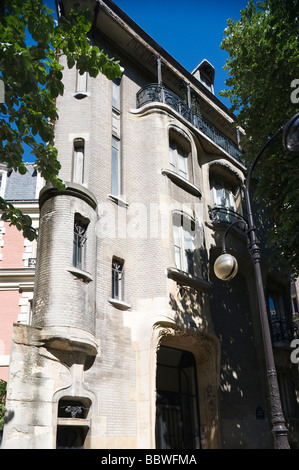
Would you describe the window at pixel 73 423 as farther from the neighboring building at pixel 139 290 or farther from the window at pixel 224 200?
the window at pixel 224 200

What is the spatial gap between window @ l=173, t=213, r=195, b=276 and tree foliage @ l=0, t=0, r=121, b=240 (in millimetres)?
6601

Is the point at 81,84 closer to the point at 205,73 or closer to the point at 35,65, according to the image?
the point at 35,65

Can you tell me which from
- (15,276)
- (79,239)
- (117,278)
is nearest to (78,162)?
(79,239)

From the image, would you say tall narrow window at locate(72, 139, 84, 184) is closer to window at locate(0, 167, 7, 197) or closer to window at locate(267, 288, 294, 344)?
window at locate(267, 288, 294, 344)

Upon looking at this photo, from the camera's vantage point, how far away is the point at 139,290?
44.0 ft

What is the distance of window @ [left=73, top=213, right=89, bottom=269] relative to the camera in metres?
12.0

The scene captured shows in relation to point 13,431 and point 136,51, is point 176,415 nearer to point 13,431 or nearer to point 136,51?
point 13,431

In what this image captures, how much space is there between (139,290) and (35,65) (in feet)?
24.8

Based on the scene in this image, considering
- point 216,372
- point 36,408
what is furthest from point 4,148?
point 216,372

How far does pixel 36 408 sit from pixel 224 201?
13.0 metres

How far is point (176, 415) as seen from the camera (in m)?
13.8

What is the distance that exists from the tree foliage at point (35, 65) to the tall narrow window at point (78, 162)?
503 cm

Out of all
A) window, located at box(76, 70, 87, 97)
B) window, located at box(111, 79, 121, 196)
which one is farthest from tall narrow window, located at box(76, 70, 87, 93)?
window, located at box(111, 79, 121, 196)
